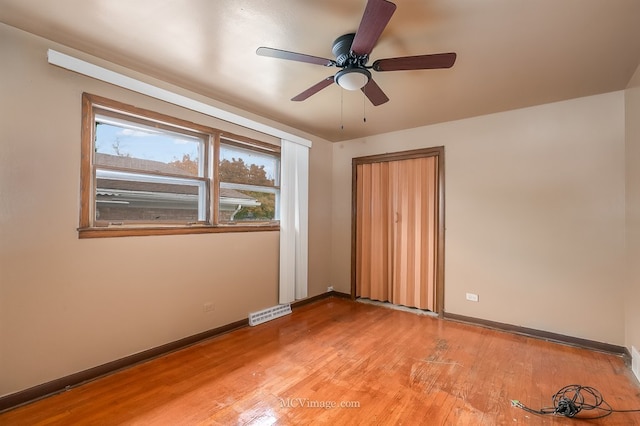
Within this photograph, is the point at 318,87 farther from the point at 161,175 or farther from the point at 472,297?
the point at 472,297

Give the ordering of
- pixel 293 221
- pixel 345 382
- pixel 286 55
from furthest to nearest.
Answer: pixel 293 221 < pixel 345 382 < pixel 286 55

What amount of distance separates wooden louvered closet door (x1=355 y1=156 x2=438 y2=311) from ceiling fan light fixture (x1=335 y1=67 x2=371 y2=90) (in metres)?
2.23

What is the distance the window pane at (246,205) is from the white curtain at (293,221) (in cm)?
18

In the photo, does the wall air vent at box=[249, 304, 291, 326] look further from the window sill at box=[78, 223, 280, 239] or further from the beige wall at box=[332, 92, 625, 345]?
the beige wall at box=[332, 92, 625, 345]

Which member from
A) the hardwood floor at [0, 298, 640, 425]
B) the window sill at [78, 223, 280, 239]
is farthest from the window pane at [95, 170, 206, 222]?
the hardwood floor at [0, 298, 640, 425]

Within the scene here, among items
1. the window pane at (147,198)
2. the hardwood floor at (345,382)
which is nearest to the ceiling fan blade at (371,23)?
the window pane at (147,198)

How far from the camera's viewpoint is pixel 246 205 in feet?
11.7

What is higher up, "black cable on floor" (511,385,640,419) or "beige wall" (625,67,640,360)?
"beige wall" (625,67,640,360)

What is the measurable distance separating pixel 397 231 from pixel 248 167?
2.34m

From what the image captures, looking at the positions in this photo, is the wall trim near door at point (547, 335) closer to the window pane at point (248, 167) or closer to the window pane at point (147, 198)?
the window pane at point (248, 167)

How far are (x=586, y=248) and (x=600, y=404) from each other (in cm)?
154

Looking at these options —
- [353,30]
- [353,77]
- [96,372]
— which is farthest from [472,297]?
[96,372]

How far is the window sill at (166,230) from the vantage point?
2.27 meters

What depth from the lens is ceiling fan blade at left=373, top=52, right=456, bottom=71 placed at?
5.85 ft
